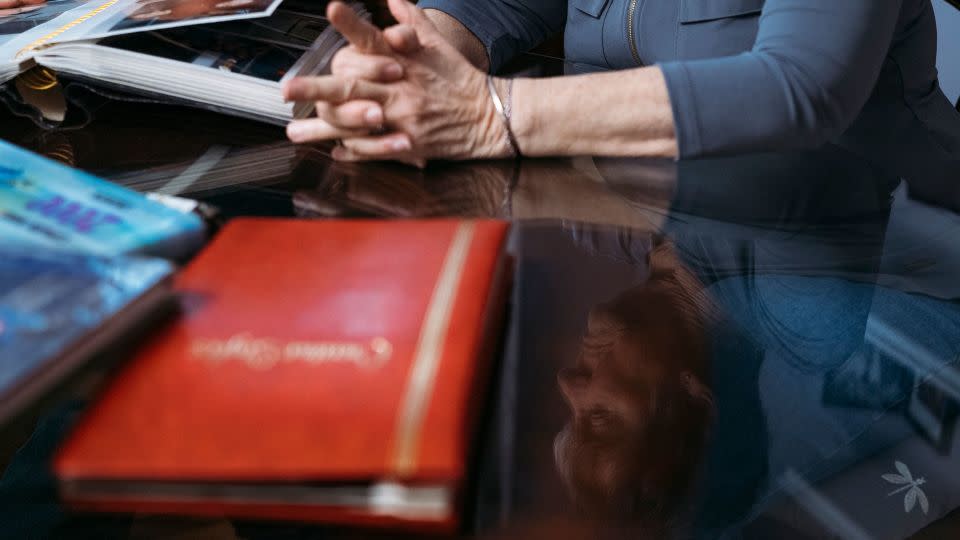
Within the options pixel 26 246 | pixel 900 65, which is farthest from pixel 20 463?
pixel 900 65

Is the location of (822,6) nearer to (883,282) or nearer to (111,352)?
(883,282)

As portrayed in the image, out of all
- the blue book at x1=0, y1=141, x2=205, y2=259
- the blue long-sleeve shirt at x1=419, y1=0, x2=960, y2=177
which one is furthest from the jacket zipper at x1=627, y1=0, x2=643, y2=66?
the blue book at x1=0, y1=141, x2=205, y2=259

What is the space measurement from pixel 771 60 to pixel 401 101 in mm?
408

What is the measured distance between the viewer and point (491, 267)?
55 cm

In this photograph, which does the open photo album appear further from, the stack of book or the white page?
→ the stack of book

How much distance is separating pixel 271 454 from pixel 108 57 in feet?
2.23

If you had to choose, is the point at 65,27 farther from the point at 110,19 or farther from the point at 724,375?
the point at 724,375

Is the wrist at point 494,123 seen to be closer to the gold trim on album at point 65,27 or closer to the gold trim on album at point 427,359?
the gold trim on album at point 427,359

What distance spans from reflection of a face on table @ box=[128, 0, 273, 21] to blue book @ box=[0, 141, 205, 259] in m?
0.33

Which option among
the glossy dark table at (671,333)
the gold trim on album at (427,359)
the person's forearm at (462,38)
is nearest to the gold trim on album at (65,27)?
the glossy dark table at (671,333)

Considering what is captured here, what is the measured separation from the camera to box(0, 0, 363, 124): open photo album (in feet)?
2.97

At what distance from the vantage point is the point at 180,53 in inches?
36.6

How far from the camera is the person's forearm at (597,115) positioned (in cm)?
85

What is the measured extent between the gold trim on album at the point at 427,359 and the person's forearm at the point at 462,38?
70 centimetres
